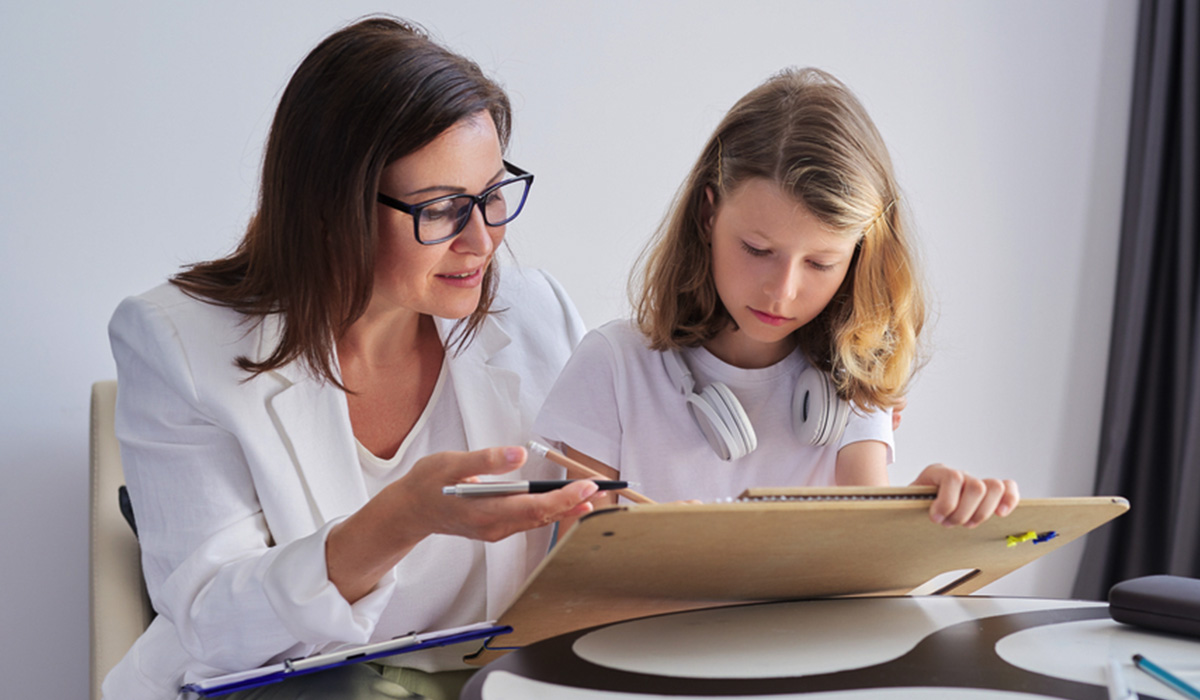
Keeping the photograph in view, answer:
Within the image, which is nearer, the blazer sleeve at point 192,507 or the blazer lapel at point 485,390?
the blazer sleeve at point 192,507

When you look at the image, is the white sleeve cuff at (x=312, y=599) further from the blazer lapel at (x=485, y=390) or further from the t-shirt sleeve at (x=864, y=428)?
the t-shirt sleeve at (x=864, y=428)

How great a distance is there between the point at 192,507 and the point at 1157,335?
7.91ft

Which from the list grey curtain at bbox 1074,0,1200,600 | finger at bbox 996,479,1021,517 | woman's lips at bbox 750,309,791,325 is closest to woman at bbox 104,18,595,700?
woman's lips at bbox 750,309,791,325

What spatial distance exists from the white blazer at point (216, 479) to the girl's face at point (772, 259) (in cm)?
47

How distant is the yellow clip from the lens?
834mm

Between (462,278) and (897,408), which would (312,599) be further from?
(897,408)

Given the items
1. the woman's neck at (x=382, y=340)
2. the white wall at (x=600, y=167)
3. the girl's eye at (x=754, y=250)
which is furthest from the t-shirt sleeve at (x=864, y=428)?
the white wall at (x=600, y=167)

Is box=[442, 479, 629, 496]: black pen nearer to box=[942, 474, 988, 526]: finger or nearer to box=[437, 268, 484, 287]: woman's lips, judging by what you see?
box=[942, 474, 988, 526]: finger

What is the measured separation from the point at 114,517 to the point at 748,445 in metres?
0.94

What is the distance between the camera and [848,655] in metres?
0.74

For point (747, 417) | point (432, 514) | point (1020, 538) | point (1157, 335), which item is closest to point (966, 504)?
point (1020, 538)

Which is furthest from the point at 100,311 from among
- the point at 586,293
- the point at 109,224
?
the point at 586,293

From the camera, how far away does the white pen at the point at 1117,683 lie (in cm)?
64

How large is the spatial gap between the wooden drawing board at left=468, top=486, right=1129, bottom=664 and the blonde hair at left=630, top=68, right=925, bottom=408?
40 cm
